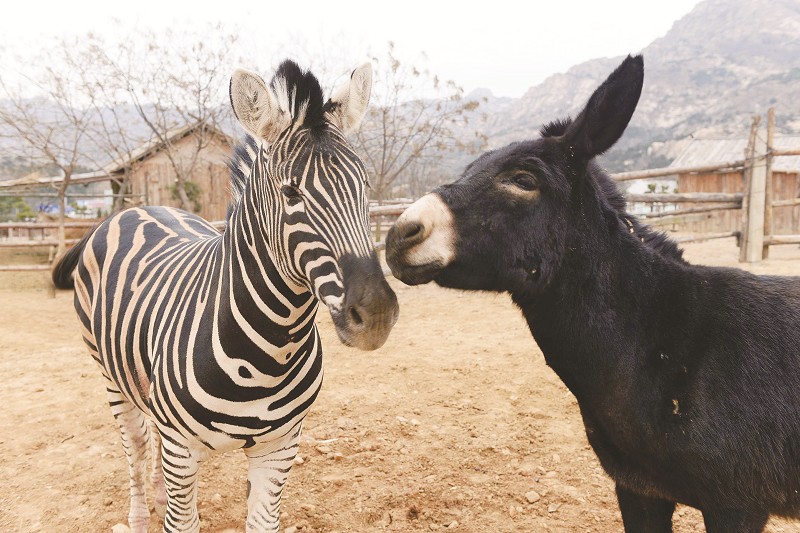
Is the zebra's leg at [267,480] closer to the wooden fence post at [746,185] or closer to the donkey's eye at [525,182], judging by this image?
the donkey's eye at [525,182]

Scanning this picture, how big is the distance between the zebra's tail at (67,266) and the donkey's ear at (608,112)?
10.9 feet

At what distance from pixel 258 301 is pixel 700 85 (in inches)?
5087

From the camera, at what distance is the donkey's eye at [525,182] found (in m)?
1.84

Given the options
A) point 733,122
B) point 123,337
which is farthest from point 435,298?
point 733,122

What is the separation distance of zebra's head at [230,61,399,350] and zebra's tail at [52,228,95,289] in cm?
237

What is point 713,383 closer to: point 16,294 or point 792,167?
point 16,294

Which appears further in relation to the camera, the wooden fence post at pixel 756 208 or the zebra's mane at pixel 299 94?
the wooden fence post at pixel 756 208

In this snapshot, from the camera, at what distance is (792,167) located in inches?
1016

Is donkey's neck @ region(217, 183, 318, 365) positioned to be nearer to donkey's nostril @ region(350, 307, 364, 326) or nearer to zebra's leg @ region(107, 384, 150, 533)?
donkey's nostril @ region(350, 307, 364, 326)

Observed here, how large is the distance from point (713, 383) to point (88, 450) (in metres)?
4.38

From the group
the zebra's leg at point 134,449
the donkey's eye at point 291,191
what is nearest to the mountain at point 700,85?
the zebra's leg at point 134,449

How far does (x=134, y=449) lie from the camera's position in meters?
3.04

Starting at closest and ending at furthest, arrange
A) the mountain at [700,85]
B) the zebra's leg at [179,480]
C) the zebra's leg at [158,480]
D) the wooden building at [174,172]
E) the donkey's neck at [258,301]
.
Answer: the donkey's neck at [258,301] → the zebra's leg at [179,480] → the zebra's leg at [158,480] → the wooden building at [174,172] → the mountain at [700,85]

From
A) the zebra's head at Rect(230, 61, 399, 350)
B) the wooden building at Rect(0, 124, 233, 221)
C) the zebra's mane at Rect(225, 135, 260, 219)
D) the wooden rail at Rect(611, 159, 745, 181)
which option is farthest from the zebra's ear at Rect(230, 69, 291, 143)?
the wooden building at Rect(0, 124, 233, 221)
